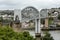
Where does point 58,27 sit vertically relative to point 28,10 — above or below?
below

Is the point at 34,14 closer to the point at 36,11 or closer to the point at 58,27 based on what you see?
the point at 36,11

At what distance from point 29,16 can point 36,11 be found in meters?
0.83

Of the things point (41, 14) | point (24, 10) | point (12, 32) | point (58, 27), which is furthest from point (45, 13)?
point (12, 32)

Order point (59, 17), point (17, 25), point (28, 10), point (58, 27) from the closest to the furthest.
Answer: point (17, 25) < point (28, 10) < point (58, 27) < point (59, 17)

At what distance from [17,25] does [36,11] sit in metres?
18.2

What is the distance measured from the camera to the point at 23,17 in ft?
89.8

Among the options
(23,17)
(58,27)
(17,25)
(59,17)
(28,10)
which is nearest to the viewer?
(17,25)

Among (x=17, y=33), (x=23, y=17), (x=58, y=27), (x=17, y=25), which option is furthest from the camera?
(x=58, y=27)

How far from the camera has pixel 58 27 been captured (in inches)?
1823

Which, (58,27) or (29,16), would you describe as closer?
(29,16)

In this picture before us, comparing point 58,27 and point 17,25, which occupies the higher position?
point 17,25

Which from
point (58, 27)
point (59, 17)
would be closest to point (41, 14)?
point (58, 27)

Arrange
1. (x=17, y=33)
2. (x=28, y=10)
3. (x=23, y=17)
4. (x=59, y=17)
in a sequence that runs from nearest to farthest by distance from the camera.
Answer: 1. (x=17, y=33)
2. (x=23, y=17)
3. (x=28, y=10)
4. (x=59, y=17)

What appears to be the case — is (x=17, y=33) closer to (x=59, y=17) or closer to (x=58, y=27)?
(x=58, y=27)
